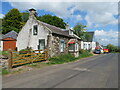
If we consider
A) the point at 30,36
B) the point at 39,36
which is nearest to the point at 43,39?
the point at 39,36

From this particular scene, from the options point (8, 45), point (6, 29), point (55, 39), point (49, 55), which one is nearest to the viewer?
point (49, 55)

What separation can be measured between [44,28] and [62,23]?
30.6m

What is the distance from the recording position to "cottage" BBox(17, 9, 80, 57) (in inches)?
549

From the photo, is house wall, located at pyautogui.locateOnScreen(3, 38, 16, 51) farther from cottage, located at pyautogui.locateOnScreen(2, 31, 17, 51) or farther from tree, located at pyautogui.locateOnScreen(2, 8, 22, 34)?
tree, located at pyautogui.locateOnScreen(2, 8, 22, 34)

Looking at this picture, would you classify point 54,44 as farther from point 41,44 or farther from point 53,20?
point 53,20

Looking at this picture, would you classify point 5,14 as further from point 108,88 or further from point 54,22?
point 108,88

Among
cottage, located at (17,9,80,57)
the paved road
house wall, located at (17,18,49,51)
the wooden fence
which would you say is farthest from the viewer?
house wall, located at (17,18,49,51)

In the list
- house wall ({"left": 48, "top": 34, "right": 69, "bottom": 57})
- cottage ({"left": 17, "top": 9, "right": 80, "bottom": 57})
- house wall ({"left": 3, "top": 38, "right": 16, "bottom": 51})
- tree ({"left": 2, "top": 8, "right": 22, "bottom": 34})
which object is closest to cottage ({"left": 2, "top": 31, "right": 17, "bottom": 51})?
house wall ({"left": 3, "top": 38, "right": 16, "bottom": 51})

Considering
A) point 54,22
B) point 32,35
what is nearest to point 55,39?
point 32,35

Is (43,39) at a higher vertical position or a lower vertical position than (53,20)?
lower

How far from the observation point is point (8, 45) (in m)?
21.7

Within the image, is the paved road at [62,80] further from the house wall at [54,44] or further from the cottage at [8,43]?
the cottage at [8,43]

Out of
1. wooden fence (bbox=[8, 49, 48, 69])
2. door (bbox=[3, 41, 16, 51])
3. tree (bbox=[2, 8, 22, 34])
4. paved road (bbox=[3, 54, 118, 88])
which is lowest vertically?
paved road (bbox=[3, 54, 118, 88])

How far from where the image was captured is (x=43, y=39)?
14438 millimetres
